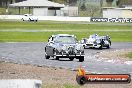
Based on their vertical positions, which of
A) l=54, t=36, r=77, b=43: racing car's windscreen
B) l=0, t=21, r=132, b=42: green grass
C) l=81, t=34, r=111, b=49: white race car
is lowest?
l=0, t=21, r=132, b=42: green grass

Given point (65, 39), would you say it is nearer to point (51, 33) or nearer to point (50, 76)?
point (50, 76)

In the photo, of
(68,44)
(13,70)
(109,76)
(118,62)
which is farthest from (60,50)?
(109,76)

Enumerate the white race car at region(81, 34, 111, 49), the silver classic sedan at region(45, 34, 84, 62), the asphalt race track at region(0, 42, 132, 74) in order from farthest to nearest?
the white race car at region(81, 34, 111, 49) < the silver classic sedan at region(45, 34, 84, 62) < the asphalt race track at region(0, 42, 132, 74)

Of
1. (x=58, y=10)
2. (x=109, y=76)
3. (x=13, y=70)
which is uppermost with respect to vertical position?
(x=109, y=76)

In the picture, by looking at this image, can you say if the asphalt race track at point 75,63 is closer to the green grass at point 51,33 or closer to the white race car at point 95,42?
the white race car at point 95,42

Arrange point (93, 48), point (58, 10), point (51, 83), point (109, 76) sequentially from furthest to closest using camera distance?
point (58, 10) → point (93, 48) → point (51, 83) → point (109, 76)

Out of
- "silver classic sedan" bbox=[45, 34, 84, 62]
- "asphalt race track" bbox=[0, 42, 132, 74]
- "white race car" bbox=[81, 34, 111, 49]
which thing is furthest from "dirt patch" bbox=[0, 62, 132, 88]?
"white race car" bbox=[81, 34, 111, 49]

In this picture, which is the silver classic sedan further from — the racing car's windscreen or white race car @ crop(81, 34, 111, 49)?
white race car @ crop(81, 34, 111, 49)

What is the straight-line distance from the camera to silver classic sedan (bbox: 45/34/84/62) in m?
29.8

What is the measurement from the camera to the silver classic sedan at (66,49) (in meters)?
29.8

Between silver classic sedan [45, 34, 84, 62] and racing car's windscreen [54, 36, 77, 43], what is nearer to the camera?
silver classic sedan [45, 34, 84, 62]

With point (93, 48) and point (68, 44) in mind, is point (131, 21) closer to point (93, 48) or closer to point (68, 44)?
point (93, 48)

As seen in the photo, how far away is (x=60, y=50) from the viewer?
98.0 feet

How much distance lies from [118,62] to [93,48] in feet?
49.6
